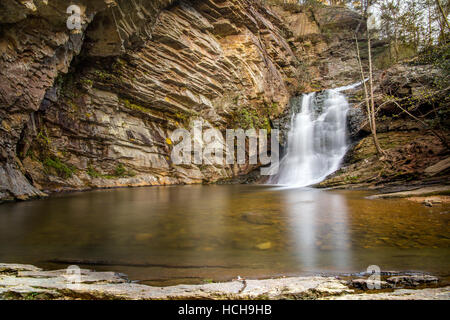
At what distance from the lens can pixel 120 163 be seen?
12180 mm

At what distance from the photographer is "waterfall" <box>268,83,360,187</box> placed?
42.2 ft

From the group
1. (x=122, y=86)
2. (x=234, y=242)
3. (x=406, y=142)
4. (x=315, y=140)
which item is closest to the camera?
(x=234, y=242)

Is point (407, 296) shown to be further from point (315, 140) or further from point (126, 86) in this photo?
point (315, 140)

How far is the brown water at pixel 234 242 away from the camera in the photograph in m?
2.23

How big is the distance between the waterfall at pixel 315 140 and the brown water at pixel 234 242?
25.9ft

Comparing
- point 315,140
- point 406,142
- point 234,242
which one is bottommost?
point 234,242

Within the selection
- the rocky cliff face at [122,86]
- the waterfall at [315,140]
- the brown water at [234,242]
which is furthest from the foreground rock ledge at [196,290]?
the waterfall at [315,140]

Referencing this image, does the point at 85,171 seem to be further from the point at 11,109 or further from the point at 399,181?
the point at 399,181

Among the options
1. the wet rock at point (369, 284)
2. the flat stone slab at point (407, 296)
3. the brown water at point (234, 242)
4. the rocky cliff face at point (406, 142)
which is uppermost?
the rocky cliff face at point (406, 142)

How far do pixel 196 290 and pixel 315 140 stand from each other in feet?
45.6

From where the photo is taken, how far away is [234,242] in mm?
3086

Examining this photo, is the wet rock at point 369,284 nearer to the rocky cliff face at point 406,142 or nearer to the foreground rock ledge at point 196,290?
the foreground rock ledge at point 196,290

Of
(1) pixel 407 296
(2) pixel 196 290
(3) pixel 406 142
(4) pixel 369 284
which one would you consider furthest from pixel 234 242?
(3) pixel 406 142

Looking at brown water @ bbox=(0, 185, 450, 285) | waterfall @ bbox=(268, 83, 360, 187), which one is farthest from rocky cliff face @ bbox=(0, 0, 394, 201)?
brown water @ bbox=(0, 185, 450, 285)
